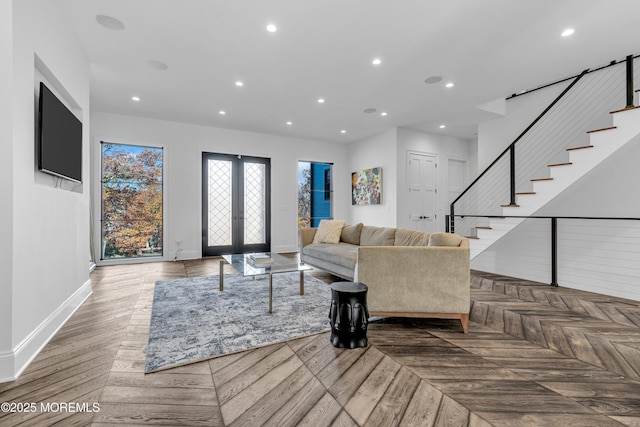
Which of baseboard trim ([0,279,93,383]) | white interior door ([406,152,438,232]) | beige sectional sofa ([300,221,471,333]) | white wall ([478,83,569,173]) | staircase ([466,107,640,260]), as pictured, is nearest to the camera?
baseboard trim ([0,279,93,383])

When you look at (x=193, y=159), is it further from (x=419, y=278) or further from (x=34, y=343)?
(x=419, y=278)

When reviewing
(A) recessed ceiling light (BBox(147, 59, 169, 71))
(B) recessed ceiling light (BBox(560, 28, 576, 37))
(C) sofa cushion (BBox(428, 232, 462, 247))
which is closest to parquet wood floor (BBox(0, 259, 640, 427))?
(C) sofa cushion (BBox(428, 232, 462, 247))

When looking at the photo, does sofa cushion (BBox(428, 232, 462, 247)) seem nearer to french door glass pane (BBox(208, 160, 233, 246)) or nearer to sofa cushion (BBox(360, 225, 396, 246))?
sofa cushion (BBox(360, 225, 396, 246))

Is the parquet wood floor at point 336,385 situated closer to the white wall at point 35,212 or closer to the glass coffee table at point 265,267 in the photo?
the white wall at point 35,212

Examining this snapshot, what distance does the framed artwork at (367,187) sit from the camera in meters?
6.65

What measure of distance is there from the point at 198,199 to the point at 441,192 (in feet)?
18.4

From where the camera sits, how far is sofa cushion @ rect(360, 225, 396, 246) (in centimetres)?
408

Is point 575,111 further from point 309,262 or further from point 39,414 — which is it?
point 39,414

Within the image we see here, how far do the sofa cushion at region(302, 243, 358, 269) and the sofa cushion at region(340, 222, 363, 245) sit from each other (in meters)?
0.13

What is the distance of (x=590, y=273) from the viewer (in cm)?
398

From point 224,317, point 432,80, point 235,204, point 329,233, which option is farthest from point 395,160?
point 224,317

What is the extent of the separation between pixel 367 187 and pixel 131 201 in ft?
16.6

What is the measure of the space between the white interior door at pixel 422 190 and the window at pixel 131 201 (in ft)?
17.6

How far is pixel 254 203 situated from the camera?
22.3 ft
